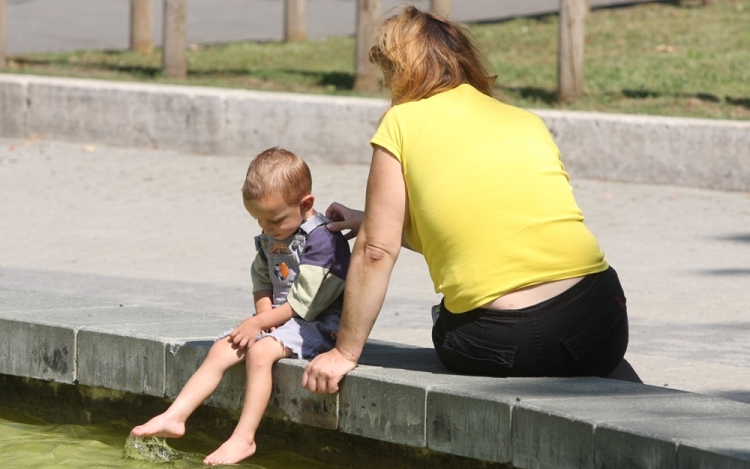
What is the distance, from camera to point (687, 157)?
8.91 meters

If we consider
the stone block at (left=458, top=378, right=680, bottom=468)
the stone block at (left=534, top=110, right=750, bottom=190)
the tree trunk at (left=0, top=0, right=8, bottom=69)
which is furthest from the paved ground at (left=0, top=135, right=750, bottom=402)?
the tree trunk at (left=0, top=0, right=8, bottom=69)

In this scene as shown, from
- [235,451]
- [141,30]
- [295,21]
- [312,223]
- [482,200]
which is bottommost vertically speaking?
[235,451]

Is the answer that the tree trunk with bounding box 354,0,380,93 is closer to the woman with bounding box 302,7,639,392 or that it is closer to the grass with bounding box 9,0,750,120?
the grass with bounding box 9,0,750,120

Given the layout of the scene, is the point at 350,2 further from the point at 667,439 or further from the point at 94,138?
the point at 667,439

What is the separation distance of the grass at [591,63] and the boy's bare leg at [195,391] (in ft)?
23.6

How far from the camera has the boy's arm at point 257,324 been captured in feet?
11.8

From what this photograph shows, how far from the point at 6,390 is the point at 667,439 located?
2.69m

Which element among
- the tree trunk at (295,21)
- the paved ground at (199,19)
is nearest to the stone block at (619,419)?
the tree trunk at (295,21)

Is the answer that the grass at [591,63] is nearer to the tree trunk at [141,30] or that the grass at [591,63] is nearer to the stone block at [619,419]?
the tree trunk at [141,30]

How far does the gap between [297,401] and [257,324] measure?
264mm

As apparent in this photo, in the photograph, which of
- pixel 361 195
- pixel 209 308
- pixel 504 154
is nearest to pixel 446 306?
pixel 504 154

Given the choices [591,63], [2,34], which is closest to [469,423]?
[591,63]

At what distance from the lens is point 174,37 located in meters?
11.9

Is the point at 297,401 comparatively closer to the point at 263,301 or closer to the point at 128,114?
the point at 263,301
